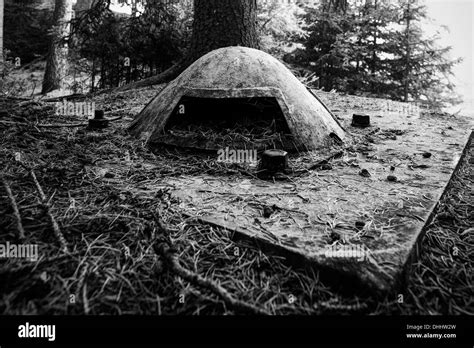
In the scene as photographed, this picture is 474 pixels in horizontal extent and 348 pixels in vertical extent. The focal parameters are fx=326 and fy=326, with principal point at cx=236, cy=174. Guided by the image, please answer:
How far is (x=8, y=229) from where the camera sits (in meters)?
1.82

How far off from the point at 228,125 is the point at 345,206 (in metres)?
1.88

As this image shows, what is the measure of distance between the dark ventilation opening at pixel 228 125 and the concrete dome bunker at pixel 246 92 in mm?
130

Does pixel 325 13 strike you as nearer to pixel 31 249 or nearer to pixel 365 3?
pixel 365 3

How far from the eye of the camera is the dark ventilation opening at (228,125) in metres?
3.41

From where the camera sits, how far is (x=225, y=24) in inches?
228

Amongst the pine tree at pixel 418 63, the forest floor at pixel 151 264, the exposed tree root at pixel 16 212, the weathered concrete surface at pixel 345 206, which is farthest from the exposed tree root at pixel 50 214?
the pine tree at pixel 418 63

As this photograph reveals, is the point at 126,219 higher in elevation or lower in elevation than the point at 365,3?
lower

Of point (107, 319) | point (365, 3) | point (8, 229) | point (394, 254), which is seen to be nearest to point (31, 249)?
point (8, 229)

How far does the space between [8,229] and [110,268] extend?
70 cm

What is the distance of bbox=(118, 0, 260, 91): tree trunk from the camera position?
570 cm

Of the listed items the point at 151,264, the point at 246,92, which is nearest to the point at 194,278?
the point at 151,264

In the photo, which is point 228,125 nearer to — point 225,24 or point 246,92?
point 246,92

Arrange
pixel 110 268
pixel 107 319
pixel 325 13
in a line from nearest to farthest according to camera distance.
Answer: pixel 107 319, pixel 110 268, pixel 325 13

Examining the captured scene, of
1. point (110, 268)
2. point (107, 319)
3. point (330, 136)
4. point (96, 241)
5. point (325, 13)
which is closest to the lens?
point (107, 319)
